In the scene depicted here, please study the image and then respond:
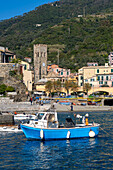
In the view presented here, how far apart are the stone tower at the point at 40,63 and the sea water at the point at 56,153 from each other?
70.8m

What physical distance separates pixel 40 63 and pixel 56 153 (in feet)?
272

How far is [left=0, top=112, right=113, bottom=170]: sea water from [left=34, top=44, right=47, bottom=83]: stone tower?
70.8 metres

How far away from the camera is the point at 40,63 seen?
112 metres

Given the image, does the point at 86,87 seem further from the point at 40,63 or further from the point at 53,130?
the point at 53,130

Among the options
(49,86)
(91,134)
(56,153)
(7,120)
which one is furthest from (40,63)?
(56,153)

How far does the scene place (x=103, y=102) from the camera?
80.4 m

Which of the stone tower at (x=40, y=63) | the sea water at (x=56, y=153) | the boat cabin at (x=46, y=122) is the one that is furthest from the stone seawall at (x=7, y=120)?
the stone tower at (x=40, y=63)

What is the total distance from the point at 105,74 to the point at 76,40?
73.6 metres

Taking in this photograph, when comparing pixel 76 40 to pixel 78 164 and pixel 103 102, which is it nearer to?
pixel 103 102

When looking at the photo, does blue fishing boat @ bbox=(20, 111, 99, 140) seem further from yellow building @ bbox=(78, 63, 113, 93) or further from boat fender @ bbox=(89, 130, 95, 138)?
yellow building @ bbox=(78, 63, 113, 93)

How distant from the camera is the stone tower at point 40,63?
10875 centimetres

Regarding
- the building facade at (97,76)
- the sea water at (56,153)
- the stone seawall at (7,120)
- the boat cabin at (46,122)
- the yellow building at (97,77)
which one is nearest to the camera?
the sea water at (56,153)

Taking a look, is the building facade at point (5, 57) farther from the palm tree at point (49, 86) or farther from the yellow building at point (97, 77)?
the yellow building at point (97, 77)

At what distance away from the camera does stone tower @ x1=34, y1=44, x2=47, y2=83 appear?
109 metres
